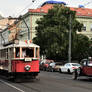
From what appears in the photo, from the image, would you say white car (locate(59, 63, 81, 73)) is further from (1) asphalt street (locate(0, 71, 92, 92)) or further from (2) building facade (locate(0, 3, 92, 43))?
(2) building facade (locate(0, 3, 92, 43))

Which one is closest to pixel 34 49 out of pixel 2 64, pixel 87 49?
pixel 2 64

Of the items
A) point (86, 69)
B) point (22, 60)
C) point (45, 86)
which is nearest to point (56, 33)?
point (86, 69)

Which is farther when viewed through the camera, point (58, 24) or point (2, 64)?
point (58, 24)

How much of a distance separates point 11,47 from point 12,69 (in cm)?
159

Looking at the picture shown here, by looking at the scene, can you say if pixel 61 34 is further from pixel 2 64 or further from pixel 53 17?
pixel 2 64

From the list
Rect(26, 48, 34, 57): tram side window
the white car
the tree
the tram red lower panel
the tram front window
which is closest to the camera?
the tram red lower panel

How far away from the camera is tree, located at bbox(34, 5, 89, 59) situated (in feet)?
154

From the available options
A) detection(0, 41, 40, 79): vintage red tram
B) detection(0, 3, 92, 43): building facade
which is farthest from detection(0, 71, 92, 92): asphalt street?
detection(0, 3, 92, 43): building facade

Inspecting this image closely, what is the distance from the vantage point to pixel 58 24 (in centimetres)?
4922

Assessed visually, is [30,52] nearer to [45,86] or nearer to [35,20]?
[45,86]

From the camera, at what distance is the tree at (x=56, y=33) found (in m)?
47.0

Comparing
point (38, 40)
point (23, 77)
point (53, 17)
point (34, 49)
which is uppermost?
point (53, 17)

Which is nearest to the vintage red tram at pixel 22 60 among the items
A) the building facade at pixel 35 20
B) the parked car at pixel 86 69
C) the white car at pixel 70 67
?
the parked car at pixel 86 69

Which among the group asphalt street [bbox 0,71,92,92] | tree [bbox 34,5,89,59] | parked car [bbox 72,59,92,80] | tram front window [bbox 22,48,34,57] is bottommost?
asphalt street [bbox 0,71,92,92]
